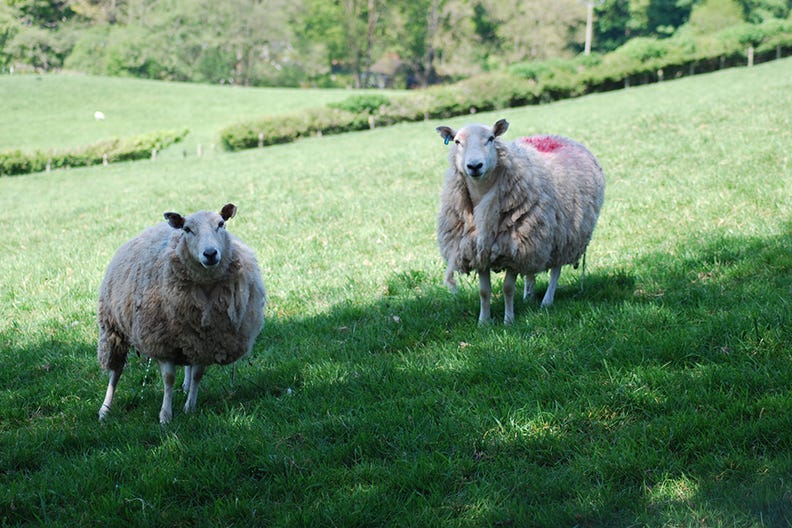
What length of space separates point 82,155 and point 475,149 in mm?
30839

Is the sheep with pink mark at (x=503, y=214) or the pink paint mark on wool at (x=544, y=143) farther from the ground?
the pink paint mark on wool at (x=544, y=143)

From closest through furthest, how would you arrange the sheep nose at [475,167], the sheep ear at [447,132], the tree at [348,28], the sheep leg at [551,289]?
the sheep nose at [475,167], the sheep ear at [447,132], the sheep leg at [551,289], the tree at [348,28]

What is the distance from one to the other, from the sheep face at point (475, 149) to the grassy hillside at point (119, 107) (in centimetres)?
3065

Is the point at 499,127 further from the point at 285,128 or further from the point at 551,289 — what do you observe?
the point at 285,128

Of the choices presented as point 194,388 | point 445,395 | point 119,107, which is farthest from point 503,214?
point 119,107

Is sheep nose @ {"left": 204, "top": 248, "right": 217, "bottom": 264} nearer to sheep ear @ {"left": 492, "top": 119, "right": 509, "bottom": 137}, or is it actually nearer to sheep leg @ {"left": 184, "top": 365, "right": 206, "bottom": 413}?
sheep leg @ {"left": 184, "top": 365, "right": 206, "bottom": 413}

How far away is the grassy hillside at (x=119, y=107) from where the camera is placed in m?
40.7

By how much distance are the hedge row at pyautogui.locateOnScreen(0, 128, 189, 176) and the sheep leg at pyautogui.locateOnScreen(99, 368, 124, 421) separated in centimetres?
3001

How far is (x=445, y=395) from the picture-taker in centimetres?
477

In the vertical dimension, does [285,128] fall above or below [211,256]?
above

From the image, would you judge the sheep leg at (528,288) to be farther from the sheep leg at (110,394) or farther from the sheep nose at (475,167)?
the sheep leg at (110,394)

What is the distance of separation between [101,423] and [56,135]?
132 feet

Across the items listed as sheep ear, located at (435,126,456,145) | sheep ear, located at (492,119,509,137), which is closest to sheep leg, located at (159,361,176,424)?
sheep ear, located at (435,126,456,145)

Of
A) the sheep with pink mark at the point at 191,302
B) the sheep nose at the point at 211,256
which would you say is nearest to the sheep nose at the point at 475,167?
the sheep with pink mark at the point at 191,302
